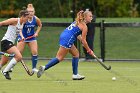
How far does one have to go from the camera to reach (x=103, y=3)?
4675 centimetres

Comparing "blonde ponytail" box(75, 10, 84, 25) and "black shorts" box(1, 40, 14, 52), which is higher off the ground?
"blonde ponytail" box(75, 10, 84, 25)

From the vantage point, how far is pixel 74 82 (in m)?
16.0

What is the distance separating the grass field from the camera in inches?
559

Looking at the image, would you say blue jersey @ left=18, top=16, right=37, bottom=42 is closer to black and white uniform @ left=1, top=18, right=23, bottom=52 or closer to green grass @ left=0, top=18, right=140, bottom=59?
black and white uniform @ left=1, top=18, right=23, bottom=52

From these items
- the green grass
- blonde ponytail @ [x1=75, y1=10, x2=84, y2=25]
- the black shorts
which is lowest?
the green grass

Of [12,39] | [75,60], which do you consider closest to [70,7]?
[75,60]

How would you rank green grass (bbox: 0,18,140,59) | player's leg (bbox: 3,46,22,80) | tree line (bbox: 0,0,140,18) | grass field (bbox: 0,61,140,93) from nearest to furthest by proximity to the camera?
grass field (bbox: 0,61,140,93), player's leg (bbox: 3,46,22,80), green grass (bbox: 0,18,140,59), tree line (bbox: 0,0,140,18)

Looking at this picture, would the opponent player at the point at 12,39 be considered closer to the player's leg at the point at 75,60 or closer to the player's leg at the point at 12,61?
the player's leg at the point at 12,61

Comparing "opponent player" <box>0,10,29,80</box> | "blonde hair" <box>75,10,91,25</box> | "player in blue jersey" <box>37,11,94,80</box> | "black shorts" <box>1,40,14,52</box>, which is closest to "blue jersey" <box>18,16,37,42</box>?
"opponent player" <box>0,10,29,80</box>

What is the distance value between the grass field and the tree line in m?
13.0

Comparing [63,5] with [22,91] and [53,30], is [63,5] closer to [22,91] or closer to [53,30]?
[53,30]

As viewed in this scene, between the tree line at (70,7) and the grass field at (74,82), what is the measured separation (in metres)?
13.0

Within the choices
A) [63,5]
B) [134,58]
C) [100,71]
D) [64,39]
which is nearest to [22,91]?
[64,39]

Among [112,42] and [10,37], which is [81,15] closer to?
[10,37]
